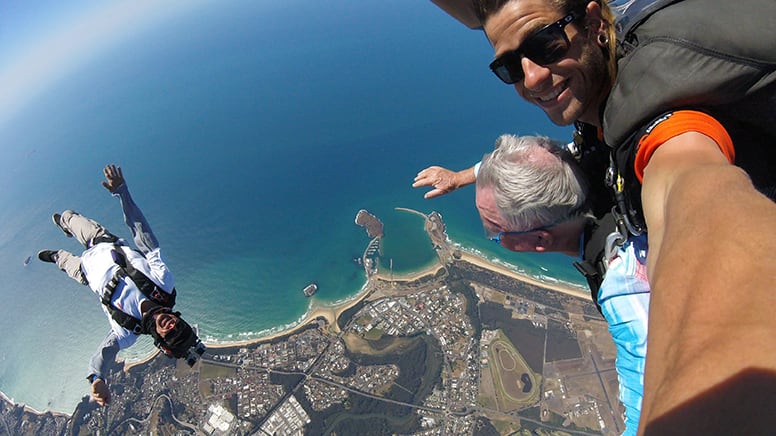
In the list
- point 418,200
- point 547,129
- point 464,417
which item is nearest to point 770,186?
point 464,417

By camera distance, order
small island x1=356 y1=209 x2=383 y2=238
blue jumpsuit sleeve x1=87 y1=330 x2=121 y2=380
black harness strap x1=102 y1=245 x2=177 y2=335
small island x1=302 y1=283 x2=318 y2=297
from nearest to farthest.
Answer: black harness strap x1=102 y1=245 x2=177 y2=335
blue jumpsuit sleeve x1=87 y1=330 x2=121 y2=380
small island x1=302 y1=283 x2=318 y2=297
small island x1=356 y1=209 x2=383 y2=238

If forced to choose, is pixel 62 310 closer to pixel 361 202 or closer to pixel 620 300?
pixel 361 202

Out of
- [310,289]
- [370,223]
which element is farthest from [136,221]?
[370,223]

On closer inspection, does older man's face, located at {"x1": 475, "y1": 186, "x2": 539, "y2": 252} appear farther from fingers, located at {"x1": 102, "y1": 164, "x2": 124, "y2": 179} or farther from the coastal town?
the coastal town

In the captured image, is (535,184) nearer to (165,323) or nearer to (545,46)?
(545,46)

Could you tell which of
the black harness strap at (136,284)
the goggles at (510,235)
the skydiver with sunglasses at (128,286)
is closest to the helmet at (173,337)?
the skydiver with sunglasses at (128,286)

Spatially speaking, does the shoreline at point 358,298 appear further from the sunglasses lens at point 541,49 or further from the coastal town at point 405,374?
the sunglasses lens at point 541,49

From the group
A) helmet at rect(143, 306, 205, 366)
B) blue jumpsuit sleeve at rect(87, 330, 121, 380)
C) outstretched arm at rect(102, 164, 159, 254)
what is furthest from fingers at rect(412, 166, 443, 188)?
blue jumpsuit sleeve at rect(87, 330, 121, 380)
